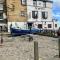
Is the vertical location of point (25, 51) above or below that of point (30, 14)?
below

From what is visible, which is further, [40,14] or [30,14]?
[40,14]

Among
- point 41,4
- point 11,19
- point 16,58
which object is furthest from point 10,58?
point 41,4

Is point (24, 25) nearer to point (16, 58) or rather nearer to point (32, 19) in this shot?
point (32, 19)

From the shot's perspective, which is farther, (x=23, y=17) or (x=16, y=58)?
(x=23, y=17)

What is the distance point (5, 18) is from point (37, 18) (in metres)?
8.30

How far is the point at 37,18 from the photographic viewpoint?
224 feet

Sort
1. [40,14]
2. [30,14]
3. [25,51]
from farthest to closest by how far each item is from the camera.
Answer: [40,14], [30,14], [25,51]

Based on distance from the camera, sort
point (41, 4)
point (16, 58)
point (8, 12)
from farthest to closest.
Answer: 1. point (41, 4)
2. point (8, 12)
3. point (16, 58)

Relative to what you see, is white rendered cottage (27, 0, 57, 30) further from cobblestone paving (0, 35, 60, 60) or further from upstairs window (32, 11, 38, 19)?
cobblestone paving (0, 35, 60, 60)

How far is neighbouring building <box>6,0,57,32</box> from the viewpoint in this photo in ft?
216

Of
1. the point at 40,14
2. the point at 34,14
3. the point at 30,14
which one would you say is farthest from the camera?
the point at 40,14

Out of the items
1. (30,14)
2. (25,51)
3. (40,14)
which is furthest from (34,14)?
(25,51)

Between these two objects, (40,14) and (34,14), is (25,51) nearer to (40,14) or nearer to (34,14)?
(34,14)

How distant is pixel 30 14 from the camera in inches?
2665
